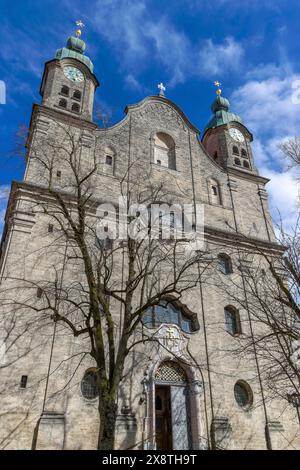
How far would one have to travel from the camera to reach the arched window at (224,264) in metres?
20.1

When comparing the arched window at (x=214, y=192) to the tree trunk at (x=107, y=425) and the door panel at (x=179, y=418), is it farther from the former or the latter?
the tree trunk at (x=107, y=425)

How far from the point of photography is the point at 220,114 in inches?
1160

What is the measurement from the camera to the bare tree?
10.1m

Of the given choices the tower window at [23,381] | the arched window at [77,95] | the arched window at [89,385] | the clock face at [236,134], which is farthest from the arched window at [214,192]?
the tower window at [23,381]

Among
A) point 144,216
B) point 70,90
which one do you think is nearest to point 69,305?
point 144,216

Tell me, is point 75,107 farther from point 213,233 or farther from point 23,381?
point 23,381

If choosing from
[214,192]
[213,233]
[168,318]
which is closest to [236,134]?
[214,192]

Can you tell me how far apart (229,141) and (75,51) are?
1311 centimetres

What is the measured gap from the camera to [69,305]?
48.3 ft

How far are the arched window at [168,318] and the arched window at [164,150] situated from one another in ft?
31.4

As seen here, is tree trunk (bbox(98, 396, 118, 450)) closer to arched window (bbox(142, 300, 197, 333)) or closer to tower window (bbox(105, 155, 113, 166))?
arched window (bbox(142, 300, 197, 333))
